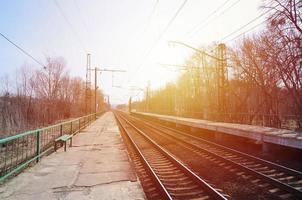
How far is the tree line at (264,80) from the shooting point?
2503cm

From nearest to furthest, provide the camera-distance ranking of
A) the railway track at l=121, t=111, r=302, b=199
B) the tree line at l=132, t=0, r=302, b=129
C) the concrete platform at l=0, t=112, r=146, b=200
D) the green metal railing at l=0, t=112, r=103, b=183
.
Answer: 1. the concrete platform at l=0, t=112, r=146, b=200
2. the railway track at l=121, t=111, r=302, b=199
3. the green metal railing at l=0, t=112, r=103, b=183
4. the tree line at l=132, t=0, r=302, b=129

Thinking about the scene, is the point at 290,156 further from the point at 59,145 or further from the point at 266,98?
the point at 266,98

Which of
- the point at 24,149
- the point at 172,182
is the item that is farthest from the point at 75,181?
the point at 24,149

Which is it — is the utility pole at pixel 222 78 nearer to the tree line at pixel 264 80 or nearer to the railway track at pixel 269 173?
the tree line at pixel 264 80

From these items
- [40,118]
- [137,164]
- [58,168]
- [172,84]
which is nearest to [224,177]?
[137,164]

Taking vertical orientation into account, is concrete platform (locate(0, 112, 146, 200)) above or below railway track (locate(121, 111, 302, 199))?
above

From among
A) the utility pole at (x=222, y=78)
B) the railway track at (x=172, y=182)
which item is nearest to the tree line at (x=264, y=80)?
the utility pole at (x=222, y=78)

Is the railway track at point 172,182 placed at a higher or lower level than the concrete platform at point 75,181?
lower

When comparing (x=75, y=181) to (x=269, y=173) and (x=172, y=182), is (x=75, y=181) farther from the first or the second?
(x=269, y=173)

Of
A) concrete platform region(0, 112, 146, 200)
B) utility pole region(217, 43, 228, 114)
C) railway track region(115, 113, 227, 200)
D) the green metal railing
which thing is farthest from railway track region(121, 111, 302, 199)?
utility pole region(217, 43, 228, 114)

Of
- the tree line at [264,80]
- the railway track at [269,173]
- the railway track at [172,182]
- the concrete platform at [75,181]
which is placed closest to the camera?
the concrete platform at [75,181]

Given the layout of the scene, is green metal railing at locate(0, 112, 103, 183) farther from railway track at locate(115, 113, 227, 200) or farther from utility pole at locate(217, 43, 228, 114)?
utility pole at locate(217, 43, 228, 114)

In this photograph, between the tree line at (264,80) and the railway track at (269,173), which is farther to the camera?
the tree line at (264,80)

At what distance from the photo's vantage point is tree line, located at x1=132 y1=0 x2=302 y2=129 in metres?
25.0
